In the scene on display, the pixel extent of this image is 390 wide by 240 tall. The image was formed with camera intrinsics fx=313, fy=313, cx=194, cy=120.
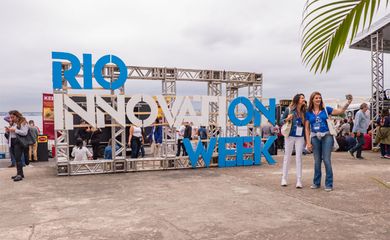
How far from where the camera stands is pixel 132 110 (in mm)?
8414

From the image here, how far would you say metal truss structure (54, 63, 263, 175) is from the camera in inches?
324

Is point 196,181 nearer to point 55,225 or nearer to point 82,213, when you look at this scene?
point 82,213

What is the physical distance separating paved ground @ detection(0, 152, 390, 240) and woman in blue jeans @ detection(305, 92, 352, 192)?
13.9 inches

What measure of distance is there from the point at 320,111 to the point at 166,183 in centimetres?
353

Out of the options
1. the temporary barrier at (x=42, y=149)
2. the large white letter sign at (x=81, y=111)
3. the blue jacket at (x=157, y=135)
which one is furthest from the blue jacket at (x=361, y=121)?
the temporary barrier at (x=42, y=149)

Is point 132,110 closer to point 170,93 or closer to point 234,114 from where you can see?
point 170,93

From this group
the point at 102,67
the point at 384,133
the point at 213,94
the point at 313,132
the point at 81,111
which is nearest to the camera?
the point at 313,132

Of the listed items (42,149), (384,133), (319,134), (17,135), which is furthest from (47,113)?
(384,133)

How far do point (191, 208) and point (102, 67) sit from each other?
4.90m

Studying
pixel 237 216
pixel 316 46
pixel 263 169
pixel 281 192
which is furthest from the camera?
pixel 263 169

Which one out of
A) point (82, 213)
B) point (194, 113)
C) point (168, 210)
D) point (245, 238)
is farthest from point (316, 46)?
point (194, 113)

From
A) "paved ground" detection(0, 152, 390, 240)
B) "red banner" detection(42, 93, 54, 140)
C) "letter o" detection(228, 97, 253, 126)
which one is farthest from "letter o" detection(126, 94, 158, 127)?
"red banner" detection(42, 93, 54, 140)

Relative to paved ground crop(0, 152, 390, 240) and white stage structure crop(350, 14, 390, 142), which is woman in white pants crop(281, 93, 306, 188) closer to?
paved ground crop(0, 152, 390, 240)

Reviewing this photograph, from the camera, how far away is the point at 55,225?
409 centimetres
